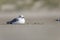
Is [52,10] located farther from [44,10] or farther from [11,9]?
[11,9]

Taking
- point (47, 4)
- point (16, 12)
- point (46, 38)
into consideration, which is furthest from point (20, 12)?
point (46, 38)

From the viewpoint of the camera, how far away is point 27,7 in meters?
3.76

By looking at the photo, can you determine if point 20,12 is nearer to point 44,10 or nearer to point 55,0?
point 44,10

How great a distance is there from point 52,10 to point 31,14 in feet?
1.56

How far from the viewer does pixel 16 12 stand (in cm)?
365

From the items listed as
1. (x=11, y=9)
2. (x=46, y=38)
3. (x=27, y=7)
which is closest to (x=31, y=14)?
(x=27, y=7)

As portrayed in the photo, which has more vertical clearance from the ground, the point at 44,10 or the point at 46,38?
the point at 44,10

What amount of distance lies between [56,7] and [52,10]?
0.35ft

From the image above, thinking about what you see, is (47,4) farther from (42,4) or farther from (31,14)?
(31,14)

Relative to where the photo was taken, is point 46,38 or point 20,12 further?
point 20,12

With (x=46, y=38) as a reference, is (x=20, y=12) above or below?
above

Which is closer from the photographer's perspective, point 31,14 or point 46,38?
point 46,38

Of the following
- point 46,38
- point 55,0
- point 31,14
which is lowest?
point 46,38

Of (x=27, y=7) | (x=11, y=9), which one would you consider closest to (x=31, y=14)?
(x=27, y=7)
